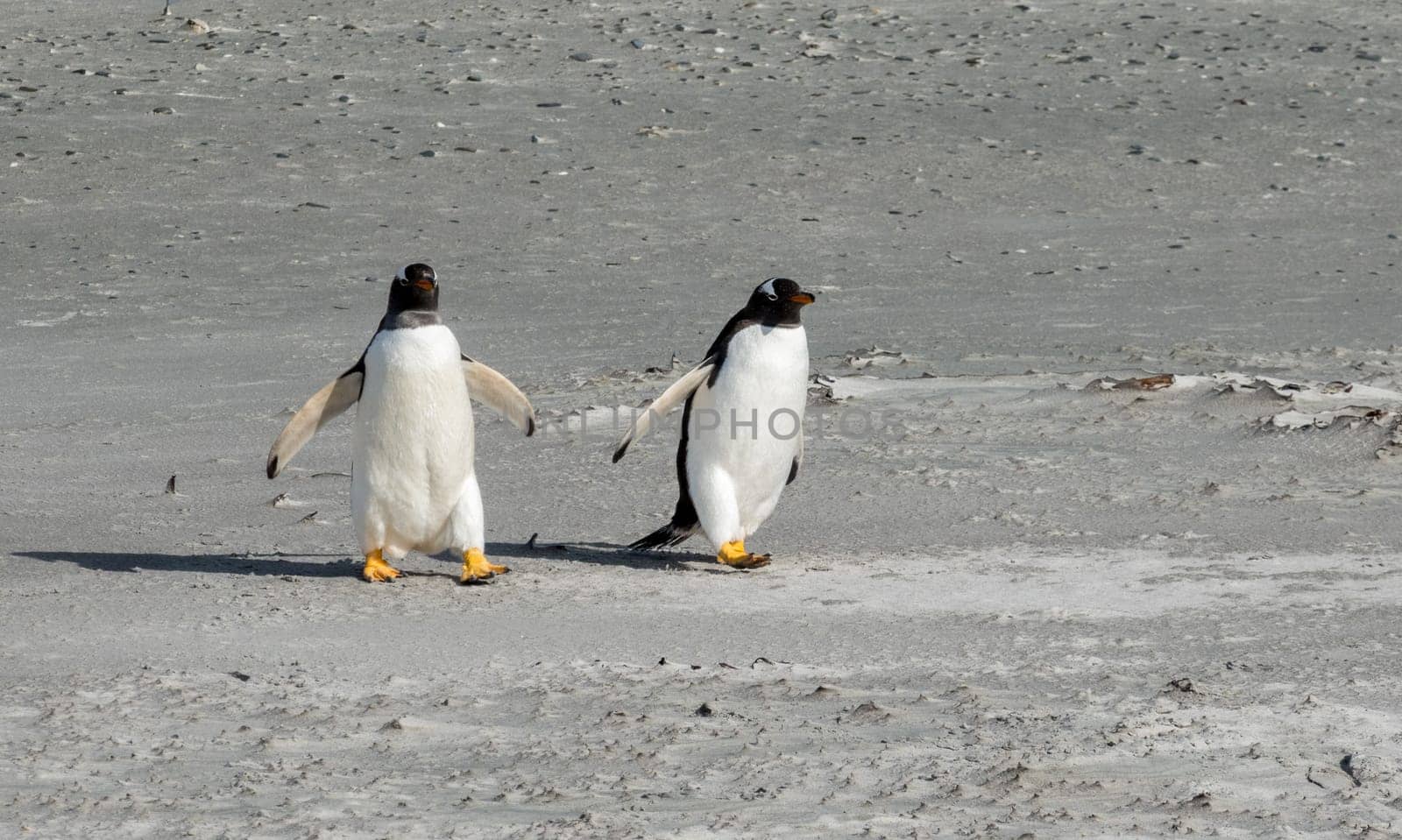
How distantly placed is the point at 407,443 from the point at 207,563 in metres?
0.62

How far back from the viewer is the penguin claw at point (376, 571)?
5.02 m

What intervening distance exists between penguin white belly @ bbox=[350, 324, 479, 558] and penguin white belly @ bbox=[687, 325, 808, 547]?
0.68 m

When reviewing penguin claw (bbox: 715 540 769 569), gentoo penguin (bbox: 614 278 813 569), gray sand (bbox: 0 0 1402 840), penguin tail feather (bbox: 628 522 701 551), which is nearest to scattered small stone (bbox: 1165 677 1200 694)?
gray sand (bbox: 0 0 1402 840)

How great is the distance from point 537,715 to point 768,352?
1922 mm

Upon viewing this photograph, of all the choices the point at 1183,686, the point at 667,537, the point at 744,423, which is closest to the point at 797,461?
the point at 744,423

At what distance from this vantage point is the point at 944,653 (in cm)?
421

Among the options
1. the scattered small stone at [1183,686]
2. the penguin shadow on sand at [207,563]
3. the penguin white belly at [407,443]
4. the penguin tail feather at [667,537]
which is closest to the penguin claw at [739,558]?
the penguin tail feather at [667,537]

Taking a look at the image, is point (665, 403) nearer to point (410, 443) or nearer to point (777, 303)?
point (777, 303)

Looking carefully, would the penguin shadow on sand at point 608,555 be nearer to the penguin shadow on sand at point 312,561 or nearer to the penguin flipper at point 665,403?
the penguin shadow on sand at point 312,561

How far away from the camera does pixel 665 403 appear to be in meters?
5.30

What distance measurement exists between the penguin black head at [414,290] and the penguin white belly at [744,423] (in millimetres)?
822

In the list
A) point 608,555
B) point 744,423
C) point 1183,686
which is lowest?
point 608,555

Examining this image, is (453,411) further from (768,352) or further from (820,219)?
(820,219)

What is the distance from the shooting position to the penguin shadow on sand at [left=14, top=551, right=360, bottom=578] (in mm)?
5082
